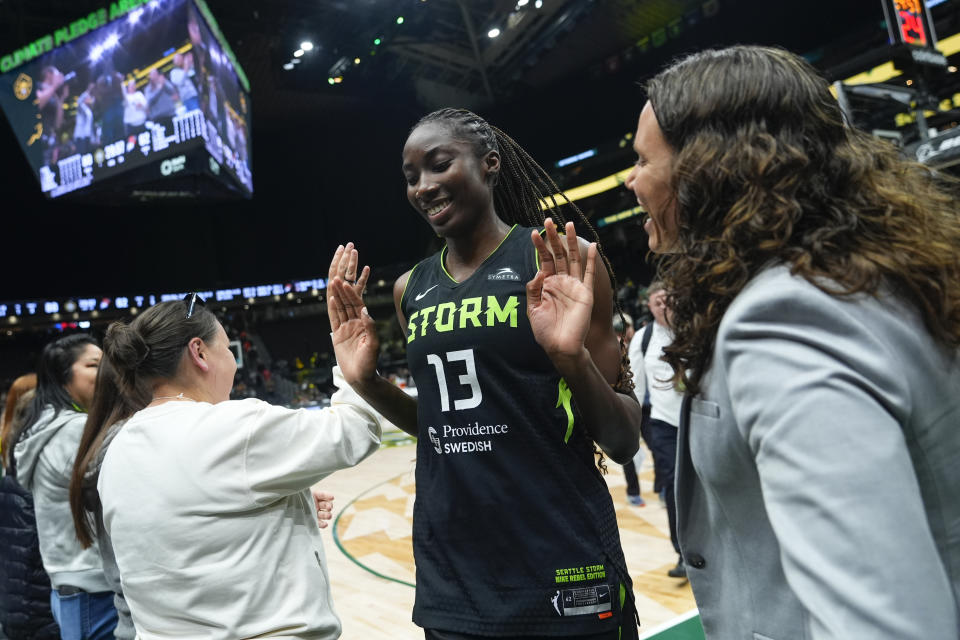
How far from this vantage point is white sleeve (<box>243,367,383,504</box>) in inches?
62.2

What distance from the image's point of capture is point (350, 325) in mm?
1771

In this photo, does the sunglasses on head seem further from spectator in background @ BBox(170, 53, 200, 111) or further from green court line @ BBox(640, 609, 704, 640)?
spectator in background @ BBox(170, 53, 200, 111)

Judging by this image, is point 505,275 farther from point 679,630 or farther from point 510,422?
point 679,630

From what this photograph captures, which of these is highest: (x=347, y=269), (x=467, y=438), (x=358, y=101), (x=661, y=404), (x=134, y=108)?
(x=358, y=101)

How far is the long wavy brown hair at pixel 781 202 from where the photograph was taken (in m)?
0.74

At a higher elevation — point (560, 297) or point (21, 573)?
point (560, 297)

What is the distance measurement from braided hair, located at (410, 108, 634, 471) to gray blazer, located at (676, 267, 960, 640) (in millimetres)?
964

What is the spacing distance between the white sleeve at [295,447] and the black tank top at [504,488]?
8.6 inches

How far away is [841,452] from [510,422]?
876 mm

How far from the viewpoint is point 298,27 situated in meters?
15.0

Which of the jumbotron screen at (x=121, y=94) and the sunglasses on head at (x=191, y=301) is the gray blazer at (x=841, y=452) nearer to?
the sunglasses on head at (x=191, y=301)

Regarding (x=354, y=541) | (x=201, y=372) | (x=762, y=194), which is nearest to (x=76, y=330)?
(x=354, y=541)

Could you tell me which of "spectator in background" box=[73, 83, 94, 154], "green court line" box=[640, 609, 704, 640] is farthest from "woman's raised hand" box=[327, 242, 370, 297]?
"spectator in background" box=[73, 83, 94, 154]

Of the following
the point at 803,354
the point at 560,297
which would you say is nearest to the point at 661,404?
the point at 560,297
